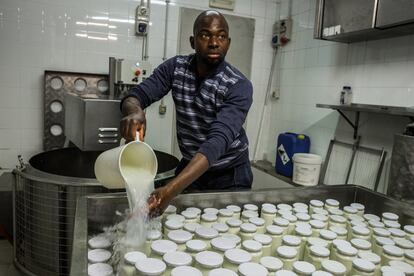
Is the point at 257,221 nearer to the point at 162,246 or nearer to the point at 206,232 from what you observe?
the point at 206,232

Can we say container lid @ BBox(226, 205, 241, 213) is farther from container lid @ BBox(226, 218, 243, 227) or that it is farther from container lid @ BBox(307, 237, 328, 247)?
container lid @ BBox(307, 237, 328, 247)

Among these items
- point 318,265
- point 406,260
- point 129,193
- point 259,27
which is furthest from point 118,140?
point 259,27

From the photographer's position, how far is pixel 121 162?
1.10 meters

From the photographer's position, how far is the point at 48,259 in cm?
202

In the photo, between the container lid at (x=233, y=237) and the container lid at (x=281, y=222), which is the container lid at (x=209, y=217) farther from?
the container lid at (x=281, y=222)

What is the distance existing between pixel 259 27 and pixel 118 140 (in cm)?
225

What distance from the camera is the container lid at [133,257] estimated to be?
33.8 inches

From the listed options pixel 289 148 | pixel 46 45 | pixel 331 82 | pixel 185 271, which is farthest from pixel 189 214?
pixel 46 45

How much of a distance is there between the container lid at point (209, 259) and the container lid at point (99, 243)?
28 cm

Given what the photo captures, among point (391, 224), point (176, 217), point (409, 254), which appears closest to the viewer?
point (409, 254)

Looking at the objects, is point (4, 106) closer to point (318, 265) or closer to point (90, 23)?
point (90, 23)

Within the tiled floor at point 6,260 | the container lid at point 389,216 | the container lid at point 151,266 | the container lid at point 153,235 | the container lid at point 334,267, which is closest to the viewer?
the container lid at point 151,266

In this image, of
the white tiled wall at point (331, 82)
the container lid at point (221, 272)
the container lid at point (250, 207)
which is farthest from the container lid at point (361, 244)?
the white tiled wall at point (331, 82)

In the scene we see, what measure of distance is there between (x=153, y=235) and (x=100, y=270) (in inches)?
8.1
